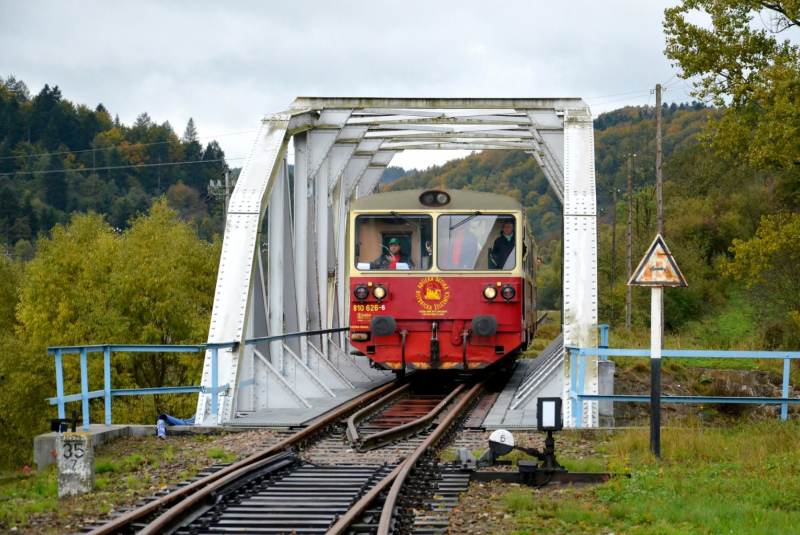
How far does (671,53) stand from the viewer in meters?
22.0

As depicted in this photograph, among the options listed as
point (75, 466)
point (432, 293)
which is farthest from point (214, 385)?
point (432, 293)

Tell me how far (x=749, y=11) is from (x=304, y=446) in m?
16.7

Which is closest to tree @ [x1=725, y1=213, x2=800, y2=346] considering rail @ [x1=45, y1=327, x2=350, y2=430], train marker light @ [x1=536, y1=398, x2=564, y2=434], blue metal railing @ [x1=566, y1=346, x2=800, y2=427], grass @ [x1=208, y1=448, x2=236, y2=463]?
blue metal railing @ [x1=566, y1=346, x2=800, y2=427]

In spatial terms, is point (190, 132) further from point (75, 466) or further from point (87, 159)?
point (75, 466)

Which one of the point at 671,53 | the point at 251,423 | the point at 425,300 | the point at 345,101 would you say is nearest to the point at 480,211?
the point at 425,300

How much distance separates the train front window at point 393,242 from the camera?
14.4m

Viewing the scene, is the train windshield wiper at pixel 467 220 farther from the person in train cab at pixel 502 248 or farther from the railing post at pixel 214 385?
the railing post at pixel 214 385

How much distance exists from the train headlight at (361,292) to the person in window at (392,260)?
0.40 meters

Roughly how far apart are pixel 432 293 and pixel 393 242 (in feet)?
3.50

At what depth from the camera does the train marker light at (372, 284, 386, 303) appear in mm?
14148

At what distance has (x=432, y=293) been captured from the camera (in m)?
14.1

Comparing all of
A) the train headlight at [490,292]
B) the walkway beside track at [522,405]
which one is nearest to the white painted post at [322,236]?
the train headlight at [490,292]

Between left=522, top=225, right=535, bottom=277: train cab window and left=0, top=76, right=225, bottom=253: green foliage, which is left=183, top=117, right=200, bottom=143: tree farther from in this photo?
left=522, top=225, right=535, bottom=277: train cab window

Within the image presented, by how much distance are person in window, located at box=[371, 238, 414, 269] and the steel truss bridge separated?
1.37 meters
